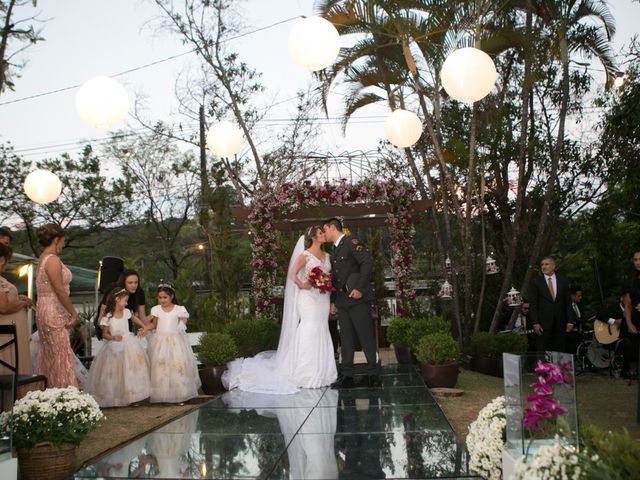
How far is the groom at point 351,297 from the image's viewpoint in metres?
8.84

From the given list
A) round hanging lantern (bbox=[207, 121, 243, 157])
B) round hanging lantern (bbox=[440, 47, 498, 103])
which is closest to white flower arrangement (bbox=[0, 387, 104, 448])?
round hanging lantern (bbox=[440, 47, 498, 103])

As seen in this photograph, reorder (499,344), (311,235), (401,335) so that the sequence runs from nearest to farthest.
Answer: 1. (311,235)
2. (499,344)
3. (401,335)

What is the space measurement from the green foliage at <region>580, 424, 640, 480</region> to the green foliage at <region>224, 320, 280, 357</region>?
24.7 ft

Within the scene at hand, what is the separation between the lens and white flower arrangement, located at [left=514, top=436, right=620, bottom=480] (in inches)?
112

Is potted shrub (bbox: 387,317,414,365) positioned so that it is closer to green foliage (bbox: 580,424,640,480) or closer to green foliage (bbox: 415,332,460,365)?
green foliage (bbox: 415,332,460,365)

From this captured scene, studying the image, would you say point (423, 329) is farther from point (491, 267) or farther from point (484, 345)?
point (491, 267)

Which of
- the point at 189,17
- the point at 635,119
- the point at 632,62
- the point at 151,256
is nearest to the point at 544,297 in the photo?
the point at 635,119

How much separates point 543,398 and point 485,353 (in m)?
7.38

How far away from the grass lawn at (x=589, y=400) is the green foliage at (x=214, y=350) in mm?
2928

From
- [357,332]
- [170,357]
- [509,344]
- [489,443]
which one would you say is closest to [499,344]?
[509,344]

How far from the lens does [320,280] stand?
9.12m

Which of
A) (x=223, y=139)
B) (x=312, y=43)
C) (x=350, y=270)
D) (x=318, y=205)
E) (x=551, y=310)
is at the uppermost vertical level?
(x=312, y=43)

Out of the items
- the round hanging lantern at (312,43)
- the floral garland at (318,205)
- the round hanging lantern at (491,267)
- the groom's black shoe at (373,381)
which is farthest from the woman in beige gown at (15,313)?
the round hanging lantern at (491,267)

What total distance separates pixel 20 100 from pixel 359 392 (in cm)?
1749
